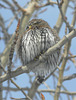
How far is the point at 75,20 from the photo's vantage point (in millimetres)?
4160

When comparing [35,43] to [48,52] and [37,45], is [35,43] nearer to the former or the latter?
[37,45]

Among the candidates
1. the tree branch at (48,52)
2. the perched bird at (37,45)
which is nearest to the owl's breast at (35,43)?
the perched bird at (37,45)

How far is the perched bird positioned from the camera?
3404mm

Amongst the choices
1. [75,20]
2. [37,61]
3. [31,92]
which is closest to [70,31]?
[37,61]

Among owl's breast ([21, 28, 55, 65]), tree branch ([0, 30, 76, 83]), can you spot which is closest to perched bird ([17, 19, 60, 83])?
owl's breast ([21, 28, 55, 65])

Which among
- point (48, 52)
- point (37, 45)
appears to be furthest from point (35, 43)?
point (48, 52)

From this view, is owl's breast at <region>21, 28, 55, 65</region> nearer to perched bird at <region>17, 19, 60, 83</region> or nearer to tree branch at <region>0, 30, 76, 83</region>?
perched bird at <region>17, 19, 60, 83</region>

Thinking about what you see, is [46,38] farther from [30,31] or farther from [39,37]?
[30,31]

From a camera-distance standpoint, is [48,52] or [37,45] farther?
[37,45]

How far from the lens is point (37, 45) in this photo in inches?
134

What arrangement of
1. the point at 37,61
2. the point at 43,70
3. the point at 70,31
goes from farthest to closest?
the point at 43,70, the point at 37,61, the point at 70,31

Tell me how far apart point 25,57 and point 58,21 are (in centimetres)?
234

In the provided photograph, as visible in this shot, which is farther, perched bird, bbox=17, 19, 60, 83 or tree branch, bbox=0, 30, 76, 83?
perched bird, bbox=17, 19, 60, 83

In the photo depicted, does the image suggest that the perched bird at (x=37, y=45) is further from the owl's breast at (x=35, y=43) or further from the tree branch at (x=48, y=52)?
the tree branch at (x=48, y=52)
